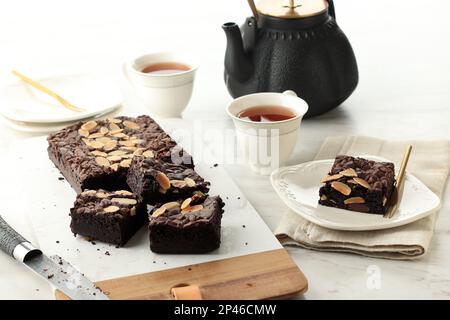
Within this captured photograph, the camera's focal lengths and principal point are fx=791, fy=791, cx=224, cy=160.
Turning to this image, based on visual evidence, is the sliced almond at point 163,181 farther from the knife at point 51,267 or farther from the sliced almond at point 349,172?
the sliced almond at point 349,172

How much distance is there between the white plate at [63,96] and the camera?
274 centimetres

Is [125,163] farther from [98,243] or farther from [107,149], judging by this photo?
[98,243]

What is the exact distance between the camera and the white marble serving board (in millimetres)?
1944

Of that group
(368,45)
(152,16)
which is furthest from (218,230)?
(152,16)

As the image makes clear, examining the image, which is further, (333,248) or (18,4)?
(18,4)

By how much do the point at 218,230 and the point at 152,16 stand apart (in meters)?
2.32

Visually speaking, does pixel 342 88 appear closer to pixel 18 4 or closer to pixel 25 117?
pixel 25 117

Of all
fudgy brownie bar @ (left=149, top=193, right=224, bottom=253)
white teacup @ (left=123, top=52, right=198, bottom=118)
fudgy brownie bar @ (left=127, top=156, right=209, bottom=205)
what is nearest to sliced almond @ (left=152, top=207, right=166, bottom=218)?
fudgy brownie bar @ (left=149, top=193, right=224, bottom=253)

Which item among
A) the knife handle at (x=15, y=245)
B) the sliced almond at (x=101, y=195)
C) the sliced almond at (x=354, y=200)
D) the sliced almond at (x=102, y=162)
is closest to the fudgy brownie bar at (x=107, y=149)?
the sliced almond at (x=102, y=162)

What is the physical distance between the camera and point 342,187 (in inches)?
82.6

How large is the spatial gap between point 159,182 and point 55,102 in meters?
0.94

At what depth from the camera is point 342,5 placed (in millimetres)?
4176

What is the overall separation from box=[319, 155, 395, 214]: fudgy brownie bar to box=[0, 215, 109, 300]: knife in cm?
68

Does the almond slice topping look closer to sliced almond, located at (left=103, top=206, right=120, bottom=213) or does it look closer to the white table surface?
sliced almond, located at (left=103, top=206, right=120, bottom=213)
